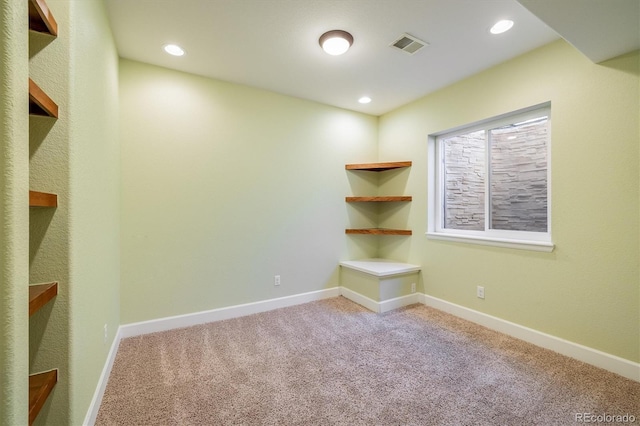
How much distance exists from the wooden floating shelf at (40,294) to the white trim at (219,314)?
5.39 feet

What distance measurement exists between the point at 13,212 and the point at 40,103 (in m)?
0.55

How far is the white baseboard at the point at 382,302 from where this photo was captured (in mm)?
3021

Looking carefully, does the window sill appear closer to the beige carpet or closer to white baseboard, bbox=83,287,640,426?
Answer: white baseboard, bbox=83,287,640,426

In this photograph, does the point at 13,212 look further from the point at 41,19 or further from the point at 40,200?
the point at 41,19

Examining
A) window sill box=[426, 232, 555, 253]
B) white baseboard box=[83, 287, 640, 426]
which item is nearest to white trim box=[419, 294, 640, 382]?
white baseboard box=[83, 287, 640, 426]

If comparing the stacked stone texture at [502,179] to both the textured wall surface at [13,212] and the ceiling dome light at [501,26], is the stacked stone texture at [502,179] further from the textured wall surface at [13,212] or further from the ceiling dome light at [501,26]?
the textured wall surface at [13,212]

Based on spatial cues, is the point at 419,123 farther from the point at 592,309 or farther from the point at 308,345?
the point at 308,345

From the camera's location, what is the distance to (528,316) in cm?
235

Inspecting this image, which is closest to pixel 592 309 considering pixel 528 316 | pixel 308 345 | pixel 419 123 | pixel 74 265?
pixel 528 316

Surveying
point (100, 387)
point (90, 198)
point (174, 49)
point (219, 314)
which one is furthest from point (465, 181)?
point (100, 387)

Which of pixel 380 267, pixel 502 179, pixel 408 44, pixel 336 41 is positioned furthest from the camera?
pixel 380 267

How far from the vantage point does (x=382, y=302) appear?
3018 mm

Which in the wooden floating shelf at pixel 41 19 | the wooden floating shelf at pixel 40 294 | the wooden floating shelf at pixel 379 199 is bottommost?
the wooden floating shelf at pixel 40 294

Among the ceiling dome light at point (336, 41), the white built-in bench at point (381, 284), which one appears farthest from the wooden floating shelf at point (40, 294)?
the white built-in bench at point (381, 284)
